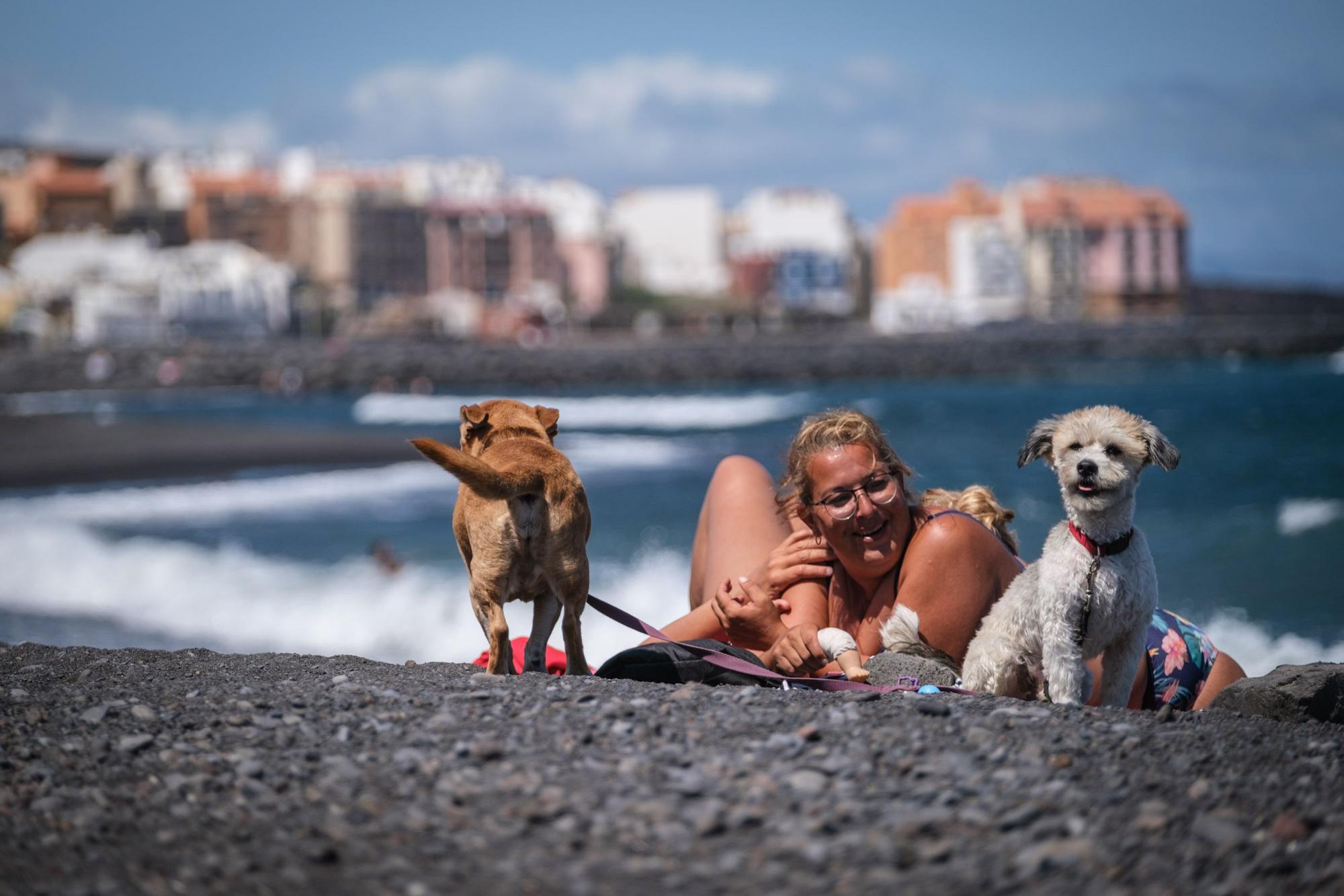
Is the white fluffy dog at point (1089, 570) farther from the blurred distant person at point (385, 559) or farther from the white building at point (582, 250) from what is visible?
the white building at point (582, 250)

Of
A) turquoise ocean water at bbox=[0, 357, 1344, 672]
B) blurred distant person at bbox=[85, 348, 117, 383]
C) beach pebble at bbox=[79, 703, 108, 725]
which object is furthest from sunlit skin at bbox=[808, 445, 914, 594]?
blurred distant person at bbox=[85, 348, 117, 383]

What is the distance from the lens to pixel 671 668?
14.2 ft

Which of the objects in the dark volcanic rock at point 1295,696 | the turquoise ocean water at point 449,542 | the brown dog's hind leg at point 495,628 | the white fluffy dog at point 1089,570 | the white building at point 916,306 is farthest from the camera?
the white building at point 916,306

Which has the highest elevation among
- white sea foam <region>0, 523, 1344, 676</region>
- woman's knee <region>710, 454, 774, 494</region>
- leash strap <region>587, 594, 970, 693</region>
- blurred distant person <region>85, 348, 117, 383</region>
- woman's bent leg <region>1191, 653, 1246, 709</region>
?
blurred distant person <region>85, 348, 117, 383</region>

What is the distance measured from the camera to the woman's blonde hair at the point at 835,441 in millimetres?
4238

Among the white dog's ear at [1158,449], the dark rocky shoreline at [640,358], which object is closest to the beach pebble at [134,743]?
the white dog's ear at [1158,449]

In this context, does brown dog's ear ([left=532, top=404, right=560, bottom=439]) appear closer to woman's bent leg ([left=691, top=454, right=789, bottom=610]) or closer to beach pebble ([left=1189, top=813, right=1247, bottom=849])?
woman's bent leg ([left=691, top=454, right=789, bottom=610])

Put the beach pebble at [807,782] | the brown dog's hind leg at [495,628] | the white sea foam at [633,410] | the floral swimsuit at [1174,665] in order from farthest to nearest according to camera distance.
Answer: the white sea foam at [633,410] → the floral swimsuit at [1174,665] → the brown dog's hind leg at [495,628] → the beach pebble at [807,782]

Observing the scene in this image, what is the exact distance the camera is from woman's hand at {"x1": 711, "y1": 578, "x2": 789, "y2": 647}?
4.53 m

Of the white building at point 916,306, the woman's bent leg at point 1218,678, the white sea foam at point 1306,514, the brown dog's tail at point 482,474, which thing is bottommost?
the white sea foam at point 1306,514

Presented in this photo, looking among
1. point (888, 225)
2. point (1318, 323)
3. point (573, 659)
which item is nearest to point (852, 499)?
point (573, 659)

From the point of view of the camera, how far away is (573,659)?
177 inches

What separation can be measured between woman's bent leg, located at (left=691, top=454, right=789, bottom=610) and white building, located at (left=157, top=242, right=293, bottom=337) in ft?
285

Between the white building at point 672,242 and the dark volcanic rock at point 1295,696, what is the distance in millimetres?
121940
